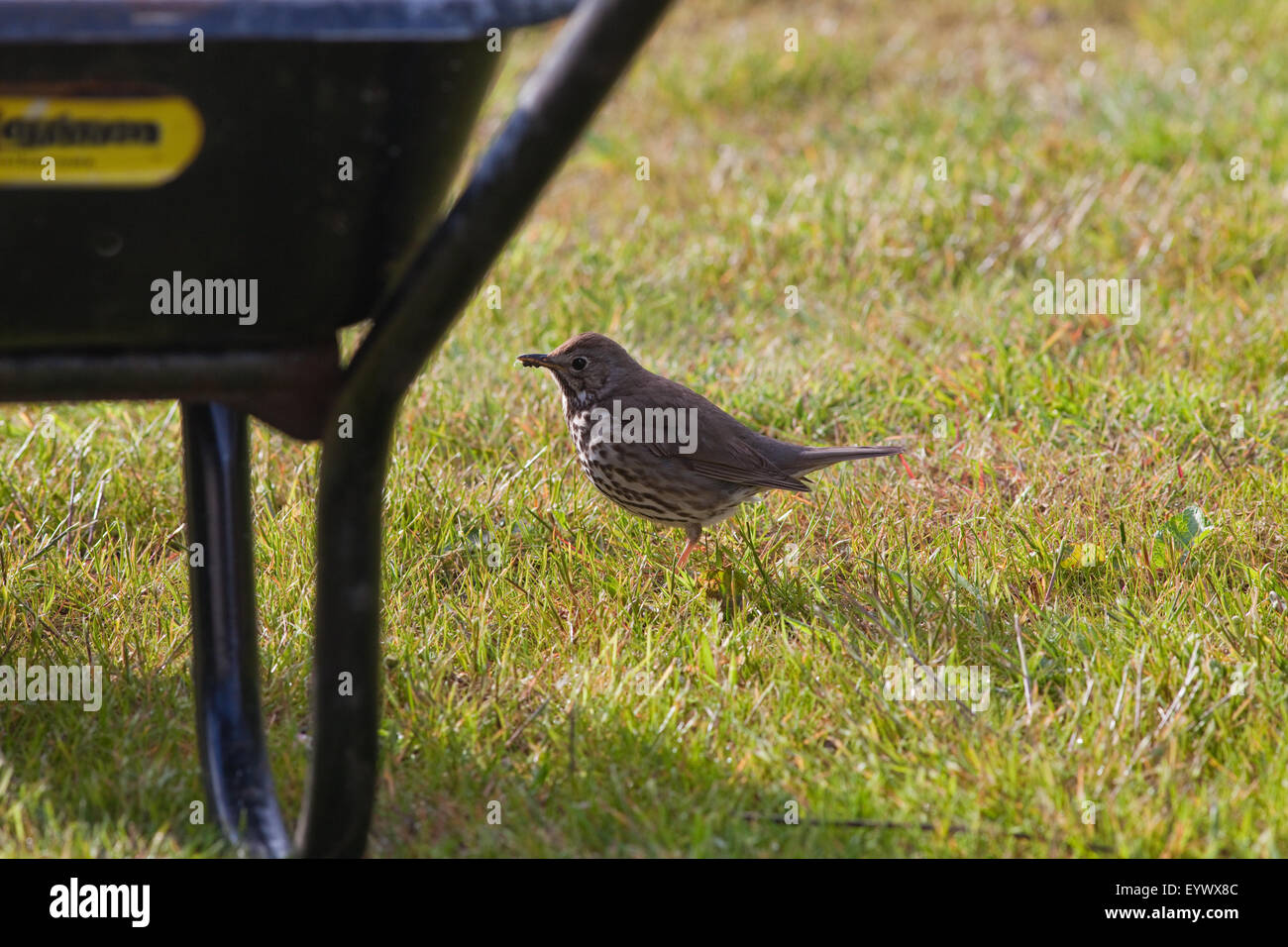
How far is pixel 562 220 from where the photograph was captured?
19.4 ft

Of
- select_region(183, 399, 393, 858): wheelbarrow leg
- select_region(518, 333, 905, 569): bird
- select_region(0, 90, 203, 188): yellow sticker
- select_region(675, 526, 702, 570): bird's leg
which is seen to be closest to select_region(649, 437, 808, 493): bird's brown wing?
select_region(518, 333, 905, 569): bird

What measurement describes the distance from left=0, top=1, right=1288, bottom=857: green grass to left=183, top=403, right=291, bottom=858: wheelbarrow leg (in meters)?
0.12

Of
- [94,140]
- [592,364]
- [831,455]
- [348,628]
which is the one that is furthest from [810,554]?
[94,140]

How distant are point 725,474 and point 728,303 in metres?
1.64

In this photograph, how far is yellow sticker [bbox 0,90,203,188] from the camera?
1.84 metres

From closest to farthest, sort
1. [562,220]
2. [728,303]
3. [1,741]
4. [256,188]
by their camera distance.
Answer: [256,188]
[1,741]
[728,303]
[562,220]

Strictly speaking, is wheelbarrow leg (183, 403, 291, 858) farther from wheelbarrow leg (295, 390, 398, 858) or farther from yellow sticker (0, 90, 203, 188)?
yellow sticker (0, 90, 203, 188)

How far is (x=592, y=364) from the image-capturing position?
3818mm

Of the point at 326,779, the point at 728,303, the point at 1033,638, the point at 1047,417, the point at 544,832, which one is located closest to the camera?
the point at 326,779

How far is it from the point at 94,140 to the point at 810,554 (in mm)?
2107

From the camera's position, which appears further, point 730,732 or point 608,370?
point 608,370

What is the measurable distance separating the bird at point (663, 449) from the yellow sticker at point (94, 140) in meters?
1.81
